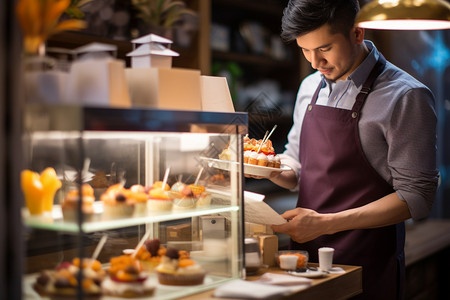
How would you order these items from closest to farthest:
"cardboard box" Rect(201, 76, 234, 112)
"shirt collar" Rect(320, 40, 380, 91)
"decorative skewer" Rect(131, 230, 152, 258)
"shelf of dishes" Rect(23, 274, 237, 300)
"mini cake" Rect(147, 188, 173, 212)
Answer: "shelf of dishes" Rect(23, 274, 237, 300), "mini cake" Rect(147, 188, 173, 212), "decorative skewer" Rect(131, 230, 152, 258), "cardboard box" Rect(201, 76, 234, 112), "shirt collar" Rect(320, 40, 380, 91)

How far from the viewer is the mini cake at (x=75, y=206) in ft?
4.74

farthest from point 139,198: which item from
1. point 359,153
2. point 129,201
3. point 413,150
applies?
point 413,150

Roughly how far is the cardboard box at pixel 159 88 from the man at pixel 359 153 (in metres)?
0.76

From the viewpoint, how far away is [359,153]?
2400 millimetres

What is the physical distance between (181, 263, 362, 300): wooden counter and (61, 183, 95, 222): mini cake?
414mm

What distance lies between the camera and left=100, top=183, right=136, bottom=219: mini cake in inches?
64.4

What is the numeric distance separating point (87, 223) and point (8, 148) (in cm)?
27

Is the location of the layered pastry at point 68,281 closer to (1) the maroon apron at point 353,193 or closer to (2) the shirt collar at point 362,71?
(1) the maroon apron at point 353,193

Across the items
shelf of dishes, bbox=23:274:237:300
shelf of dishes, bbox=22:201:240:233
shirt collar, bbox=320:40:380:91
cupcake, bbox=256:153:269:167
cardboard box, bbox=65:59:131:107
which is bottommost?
shelf of dishes, bbox=23:274:237:300

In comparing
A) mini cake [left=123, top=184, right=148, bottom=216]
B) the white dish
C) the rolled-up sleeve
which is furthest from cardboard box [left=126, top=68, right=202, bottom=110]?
the rolled-up sleeve

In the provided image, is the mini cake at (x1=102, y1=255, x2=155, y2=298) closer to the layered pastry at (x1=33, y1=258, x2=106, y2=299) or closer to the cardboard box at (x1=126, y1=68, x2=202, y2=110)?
the layered pastry at (x1=33, y1=258, x2=106, y2=299)

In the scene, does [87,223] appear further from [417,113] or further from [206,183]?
[417,113]

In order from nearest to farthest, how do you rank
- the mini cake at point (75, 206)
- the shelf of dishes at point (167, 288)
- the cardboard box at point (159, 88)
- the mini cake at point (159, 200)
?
1. the mini cake at point (75, 206)
2. the shelf of dishes at point (167, 288)
3. the cardboard box at point (159, 88)
4. the mini cake at point (159, 200)

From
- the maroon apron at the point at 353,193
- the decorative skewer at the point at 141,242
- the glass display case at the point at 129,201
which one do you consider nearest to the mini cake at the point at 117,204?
the glass display case at the point at 129,201
